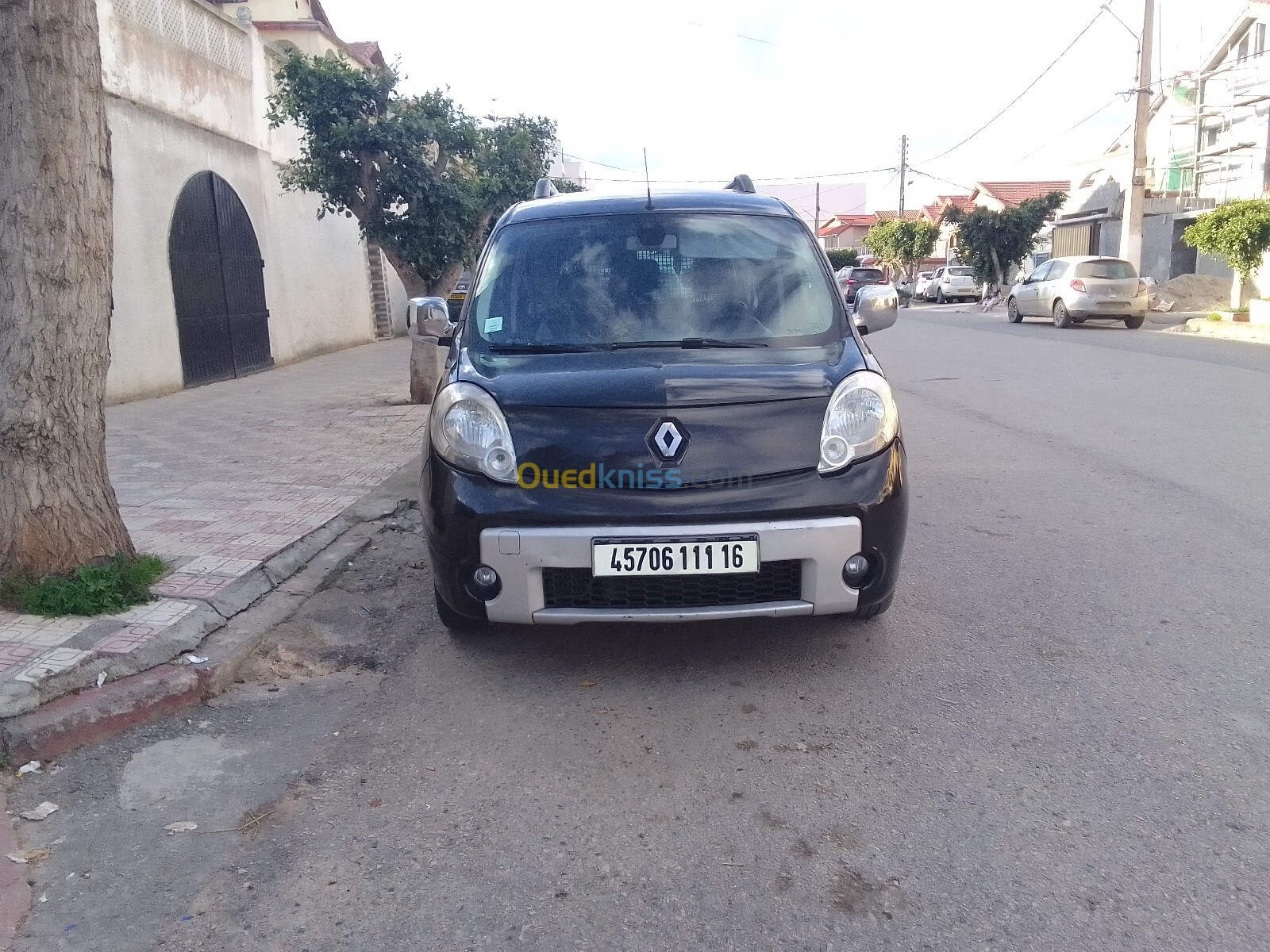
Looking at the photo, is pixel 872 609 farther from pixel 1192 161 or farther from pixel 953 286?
pixel 953 286

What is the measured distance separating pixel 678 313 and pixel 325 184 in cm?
715

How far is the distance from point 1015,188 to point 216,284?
57207mm

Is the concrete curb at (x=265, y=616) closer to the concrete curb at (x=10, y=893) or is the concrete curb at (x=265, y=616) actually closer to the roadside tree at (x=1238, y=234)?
the concrete curb at (x=10, y=893)

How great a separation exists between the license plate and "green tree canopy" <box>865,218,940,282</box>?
49.9m

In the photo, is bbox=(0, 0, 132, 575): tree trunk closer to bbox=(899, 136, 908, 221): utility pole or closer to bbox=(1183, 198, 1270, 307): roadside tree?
bbox=(1183, 198, 1270, 307): roadside tree

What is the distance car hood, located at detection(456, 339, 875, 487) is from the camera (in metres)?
3.49

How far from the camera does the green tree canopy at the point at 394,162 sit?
975cm

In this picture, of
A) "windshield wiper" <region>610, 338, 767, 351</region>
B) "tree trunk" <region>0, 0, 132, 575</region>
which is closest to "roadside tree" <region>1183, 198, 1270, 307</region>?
"windshield wiper" <region>610, 338, 767, 351</region>

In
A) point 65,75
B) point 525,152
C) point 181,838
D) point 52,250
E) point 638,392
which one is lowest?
point 181,838

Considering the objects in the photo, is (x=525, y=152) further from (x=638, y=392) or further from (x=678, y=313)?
(x=638, y=392)

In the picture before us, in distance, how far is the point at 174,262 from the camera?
12.4 meters

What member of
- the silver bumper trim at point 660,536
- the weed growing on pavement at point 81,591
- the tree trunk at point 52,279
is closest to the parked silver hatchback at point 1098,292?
the silver bumper trim at point 660,536

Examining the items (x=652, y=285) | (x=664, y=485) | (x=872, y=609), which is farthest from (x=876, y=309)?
(x=664, y=485)

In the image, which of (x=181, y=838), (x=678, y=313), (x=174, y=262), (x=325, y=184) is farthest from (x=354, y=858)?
(x=174, y=262)
